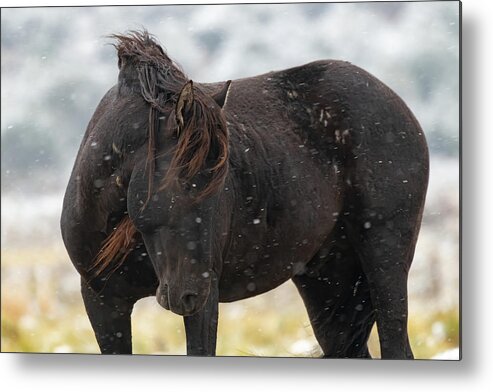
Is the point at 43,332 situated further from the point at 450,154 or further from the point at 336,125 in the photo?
the point at 450,154

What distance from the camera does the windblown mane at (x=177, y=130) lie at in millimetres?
2664

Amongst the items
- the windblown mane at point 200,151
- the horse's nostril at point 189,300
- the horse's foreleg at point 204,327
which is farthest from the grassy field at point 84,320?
the windblown mane at point 200,151

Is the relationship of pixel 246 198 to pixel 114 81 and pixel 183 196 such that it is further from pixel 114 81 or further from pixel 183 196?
pixel 114 81

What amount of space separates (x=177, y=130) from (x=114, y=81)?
0.91m

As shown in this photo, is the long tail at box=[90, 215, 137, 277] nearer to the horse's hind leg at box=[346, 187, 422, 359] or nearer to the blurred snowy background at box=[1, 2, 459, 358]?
the blurred snowy background at box=[1, 2, 459, 358]

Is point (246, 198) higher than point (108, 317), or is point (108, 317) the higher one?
point (246, 198)

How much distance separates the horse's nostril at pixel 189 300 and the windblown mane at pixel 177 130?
28 centimetres

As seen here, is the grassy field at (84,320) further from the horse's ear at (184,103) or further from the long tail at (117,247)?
the horse's ear at (184,103)

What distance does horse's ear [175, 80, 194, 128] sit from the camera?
2645 mm

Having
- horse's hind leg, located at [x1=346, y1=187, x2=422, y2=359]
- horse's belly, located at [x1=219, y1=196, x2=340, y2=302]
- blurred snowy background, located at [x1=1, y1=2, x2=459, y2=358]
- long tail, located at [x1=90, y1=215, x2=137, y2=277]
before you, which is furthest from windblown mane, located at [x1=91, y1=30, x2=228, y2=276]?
horse's hind leg, located at [x1=346, y1=187, x2=422, y2=359]

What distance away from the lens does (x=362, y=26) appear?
3379 mm

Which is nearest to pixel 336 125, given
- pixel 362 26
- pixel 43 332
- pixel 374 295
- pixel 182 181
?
pixel 362 26

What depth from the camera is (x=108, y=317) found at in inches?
123

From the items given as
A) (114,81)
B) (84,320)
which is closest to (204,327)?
(84,320)
